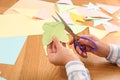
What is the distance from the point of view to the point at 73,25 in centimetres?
89

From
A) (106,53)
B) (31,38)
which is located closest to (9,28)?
(31,38)

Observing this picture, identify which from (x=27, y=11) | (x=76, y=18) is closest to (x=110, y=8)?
(x=76, y=18)

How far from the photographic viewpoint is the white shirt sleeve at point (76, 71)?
602mm

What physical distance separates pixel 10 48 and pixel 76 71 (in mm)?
241

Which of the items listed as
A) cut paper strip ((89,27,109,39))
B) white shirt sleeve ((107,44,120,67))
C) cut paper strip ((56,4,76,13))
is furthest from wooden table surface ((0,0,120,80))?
cut paper strip ((56,4,76,13))

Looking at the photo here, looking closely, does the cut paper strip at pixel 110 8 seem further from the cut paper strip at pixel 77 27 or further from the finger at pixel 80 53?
the finger at pixel 80 53

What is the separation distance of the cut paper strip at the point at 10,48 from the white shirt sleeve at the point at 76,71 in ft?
0.55

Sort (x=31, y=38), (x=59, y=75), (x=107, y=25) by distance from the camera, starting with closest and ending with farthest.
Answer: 1. (x=59, y=75)
2. (x=31, y=38)
3. (x=107, y=25)

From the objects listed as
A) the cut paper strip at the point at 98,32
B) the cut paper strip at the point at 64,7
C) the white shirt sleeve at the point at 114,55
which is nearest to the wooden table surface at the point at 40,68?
the white shirt sleeve at the point at 114,55

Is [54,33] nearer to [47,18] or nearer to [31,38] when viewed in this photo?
[31,38]

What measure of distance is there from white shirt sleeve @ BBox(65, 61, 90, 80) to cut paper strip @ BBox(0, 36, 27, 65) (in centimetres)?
17

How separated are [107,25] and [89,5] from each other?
0.63 ft

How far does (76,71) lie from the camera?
609 millimetres

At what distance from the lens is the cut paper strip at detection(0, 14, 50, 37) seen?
2.70 ft
